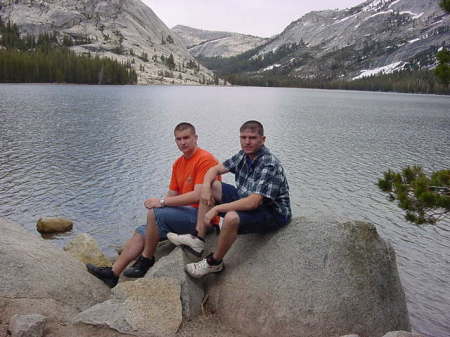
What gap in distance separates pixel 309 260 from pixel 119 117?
4426 centimetres

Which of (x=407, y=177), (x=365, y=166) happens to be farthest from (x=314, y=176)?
(x=407, y=177)

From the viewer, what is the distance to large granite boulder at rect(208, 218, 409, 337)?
247 inches

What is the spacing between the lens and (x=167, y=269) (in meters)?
6.93

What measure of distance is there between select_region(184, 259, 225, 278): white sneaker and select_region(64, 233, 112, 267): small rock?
16.2 feet

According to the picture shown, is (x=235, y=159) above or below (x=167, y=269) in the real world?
above

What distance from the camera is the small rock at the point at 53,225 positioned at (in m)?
14.6

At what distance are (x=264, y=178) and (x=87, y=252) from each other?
6692 millimetres

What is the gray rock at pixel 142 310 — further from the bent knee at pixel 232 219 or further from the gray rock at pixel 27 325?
the bent knee at pixel 232 219

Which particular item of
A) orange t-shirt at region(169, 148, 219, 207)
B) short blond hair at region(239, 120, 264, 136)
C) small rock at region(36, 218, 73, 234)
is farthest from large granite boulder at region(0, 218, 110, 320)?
small rock at region(36, 218, 73, 234)

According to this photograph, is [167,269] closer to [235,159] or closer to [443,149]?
[235,159]

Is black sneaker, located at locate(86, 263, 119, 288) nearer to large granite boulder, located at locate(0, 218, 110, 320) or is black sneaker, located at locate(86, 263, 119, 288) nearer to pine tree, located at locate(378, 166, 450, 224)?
large granite boulder, located at locate(0, 218, 110, 320)

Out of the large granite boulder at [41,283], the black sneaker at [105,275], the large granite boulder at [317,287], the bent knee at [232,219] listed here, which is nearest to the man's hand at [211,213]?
the bent knee at [232,219]

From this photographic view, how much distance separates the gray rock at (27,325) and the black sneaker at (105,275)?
225 centimetres

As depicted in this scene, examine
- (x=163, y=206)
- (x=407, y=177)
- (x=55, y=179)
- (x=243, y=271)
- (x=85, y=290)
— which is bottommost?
(x=55, y=179)
